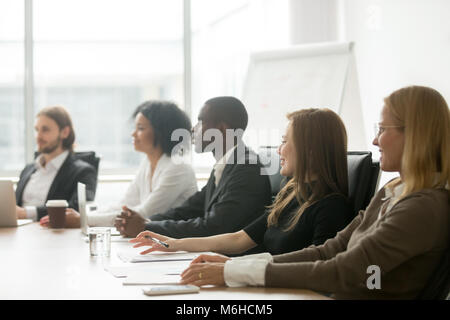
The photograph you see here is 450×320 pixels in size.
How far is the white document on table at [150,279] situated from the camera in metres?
1.45

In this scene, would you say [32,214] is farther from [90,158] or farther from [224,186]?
[224,186]

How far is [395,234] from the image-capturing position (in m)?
1.30

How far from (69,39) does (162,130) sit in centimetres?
250

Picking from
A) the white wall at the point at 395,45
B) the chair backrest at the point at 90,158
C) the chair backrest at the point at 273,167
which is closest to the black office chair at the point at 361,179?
the chair backrest at the point at 273,167

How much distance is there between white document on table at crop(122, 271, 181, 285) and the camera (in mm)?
1449

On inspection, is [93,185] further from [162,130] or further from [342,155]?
[342,155]

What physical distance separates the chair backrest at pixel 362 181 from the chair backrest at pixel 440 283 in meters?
0.51

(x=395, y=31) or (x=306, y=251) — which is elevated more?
(x=395, y=31)

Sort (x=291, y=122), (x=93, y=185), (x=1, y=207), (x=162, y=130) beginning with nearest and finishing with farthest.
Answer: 1. (x=291, y=122)
2. (x=1, y=207)
3. (x=162, y=130)
4. (x=93, y=185)

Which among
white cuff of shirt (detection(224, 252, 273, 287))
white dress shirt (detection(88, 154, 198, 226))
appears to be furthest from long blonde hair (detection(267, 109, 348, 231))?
white dress shirt (detection(88, 154, 198, 226))

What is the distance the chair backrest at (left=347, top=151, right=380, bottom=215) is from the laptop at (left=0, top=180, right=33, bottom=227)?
1.66 metres

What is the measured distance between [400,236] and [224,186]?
1.22 meters
